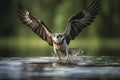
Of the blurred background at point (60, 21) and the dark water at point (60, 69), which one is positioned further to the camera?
the blurred background at point (60, 21)

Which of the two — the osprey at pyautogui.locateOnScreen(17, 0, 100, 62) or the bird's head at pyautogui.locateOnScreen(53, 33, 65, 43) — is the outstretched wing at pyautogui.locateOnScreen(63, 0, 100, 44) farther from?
the bird's head at pyautogui.locateOnScreen(53, 33, 65, 43)

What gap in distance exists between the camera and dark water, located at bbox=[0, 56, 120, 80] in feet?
56.2

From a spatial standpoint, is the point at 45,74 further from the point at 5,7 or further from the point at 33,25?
the point at 5,7

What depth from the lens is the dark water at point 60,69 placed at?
17.1 metres

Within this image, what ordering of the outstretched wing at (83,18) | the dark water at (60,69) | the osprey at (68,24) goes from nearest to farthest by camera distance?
the dark water at (60,69), the osprey at (68,24), the outstretched wing at (83,18)

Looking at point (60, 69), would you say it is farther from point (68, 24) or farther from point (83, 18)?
point (83, 18)

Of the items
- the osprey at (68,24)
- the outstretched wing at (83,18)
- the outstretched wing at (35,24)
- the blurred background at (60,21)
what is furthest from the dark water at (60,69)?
the blurred background at (60,21)

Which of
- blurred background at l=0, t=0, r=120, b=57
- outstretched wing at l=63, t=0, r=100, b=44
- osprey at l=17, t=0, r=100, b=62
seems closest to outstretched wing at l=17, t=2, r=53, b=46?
osprey at l=17, t=0, r=100, b=62

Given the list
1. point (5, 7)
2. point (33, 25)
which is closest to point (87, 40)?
point (5, 7)

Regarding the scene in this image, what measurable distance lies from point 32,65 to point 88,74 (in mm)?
3416

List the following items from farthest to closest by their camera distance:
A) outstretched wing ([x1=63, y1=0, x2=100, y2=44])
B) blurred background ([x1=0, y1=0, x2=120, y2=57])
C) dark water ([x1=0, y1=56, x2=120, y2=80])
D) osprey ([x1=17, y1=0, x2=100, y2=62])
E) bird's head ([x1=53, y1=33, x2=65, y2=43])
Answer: blurred background ([x1=0, y1=0, x2=120, y2=57]), outstretched wing ([x1=63, y1=0, x2=100, y2=44]), osprey ([x1=17, y1=0, x2=100, y2=62]), bird's head ([x1=53, y1=33, x2=65, y2=43]), dark water ([x1=0, y1=56, x2=120, y2=80])

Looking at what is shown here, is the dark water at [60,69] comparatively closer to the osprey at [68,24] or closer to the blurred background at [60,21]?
the osprey at [68,24]

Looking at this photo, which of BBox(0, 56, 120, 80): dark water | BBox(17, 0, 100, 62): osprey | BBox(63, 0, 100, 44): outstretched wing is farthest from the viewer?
BBox(63, 0, 100, 44): outstretched wing

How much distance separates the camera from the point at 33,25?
870 inches
